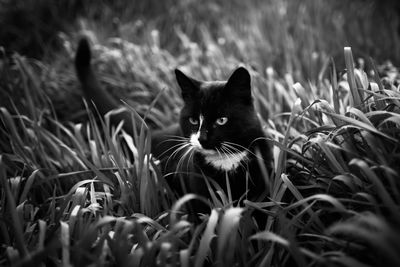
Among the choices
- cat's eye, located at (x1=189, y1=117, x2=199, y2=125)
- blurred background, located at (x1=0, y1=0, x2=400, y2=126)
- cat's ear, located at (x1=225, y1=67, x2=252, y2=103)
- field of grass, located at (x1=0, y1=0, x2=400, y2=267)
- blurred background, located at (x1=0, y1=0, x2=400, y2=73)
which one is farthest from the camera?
blurred background, located at (x1=0, y1=0, x2=400, y2=73)

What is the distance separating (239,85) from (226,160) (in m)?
0.37

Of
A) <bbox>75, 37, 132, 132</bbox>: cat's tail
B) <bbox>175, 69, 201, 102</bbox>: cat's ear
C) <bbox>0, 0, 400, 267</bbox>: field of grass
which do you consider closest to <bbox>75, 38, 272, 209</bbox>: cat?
<bbox>175, 69, 201, 102</bbox>: cat's ear

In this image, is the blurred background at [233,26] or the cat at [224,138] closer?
the cat at [224,138]

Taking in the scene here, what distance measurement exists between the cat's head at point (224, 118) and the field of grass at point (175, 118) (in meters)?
0.18

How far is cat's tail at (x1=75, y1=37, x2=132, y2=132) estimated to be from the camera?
2211mm

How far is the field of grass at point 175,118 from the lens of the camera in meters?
1.22

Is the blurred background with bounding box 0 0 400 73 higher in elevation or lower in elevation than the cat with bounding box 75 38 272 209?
higher

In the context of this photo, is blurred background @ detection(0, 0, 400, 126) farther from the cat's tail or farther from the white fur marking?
the white fur marking

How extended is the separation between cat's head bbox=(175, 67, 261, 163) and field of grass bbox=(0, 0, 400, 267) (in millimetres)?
177

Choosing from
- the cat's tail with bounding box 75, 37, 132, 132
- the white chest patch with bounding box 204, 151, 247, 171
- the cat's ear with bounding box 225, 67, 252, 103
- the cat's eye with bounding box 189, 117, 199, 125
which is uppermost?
the cat's tail with bounding box 75, 37, 132, 132

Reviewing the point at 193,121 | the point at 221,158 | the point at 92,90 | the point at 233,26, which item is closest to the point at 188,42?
the point at 233,26

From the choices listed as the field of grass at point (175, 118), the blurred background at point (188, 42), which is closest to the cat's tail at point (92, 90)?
the field of grass at point (175, 118)

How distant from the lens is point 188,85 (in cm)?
171

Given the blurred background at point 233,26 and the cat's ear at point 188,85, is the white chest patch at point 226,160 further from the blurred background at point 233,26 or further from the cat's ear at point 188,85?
the blurred background at point 233,26
